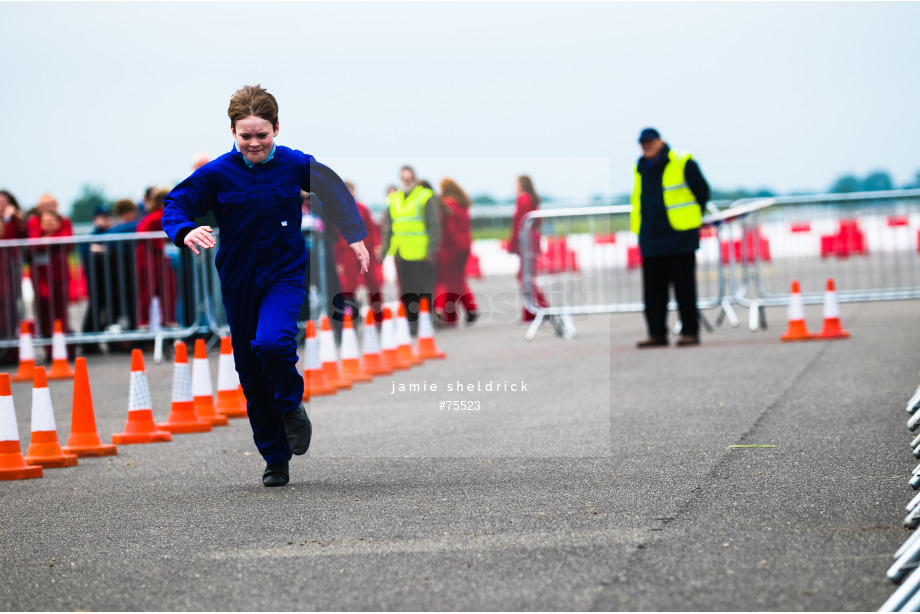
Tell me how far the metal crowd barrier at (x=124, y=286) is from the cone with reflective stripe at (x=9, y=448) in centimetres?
739

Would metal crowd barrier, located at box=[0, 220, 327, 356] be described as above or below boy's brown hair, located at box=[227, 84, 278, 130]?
below

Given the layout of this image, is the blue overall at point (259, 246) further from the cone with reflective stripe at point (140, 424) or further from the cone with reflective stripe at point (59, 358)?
the cone with reflective stripe at point (59, 358)

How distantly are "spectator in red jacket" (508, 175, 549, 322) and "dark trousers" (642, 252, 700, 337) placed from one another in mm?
2861

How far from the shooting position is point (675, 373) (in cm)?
1145

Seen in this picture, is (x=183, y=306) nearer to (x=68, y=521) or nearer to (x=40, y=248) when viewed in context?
(x=40, y=248)

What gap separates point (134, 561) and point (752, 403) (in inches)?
207

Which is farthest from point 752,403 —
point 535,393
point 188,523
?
point 188,523

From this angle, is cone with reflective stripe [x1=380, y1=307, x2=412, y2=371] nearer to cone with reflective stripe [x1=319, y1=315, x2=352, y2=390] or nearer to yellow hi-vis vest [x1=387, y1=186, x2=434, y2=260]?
cone with reflective stripe [x1=319, y1=315, x2=352, y2=390]

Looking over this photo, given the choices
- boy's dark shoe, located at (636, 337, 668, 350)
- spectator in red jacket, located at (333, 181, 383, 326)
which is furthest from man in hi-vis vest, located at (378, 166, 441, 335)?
boy's dark shoe, located at (636, 337, 668, 350)

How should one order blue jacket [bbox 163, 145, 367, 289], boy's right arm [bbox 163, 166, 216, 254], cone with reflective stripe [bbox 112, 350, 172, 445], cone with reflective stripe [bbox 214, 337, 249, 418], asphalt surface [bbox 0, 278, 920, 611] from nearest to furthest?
asphalt surface [bbox 0, 278, 920, 611] < boy's right arm [bbox 163, 166, 216, 254] < blue jacket [bbox 163, 145, 367, 289] < cone with reflective stripe [bbox 112, 350, 172, 445] < cone with reflective stripe [bbox 214, 337, 249, 418]

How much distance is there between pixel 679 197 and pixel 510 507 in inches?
312

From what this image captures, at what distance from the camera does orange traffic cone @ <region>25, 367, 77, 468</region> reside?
25.4ft

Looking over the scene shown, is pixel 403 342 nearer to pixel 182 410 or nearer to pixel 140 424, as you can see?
pixel 182 410

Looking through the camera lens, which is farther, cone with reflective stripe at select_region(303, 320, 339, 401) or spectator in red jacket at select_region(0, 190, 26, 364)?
spectator in red jacket at select_region(0, 190, 26, 364)
